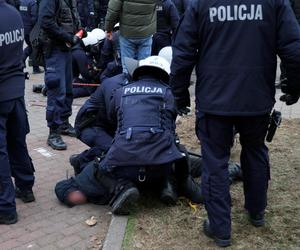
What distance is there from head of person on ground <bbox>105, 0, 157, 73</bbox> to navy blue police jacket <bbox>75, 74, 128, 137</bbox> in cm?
261

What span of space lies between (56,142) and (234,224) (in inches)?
110

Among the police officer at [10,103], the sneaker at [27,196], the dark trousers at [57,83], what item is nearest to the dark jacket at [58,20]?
the dark trousers at [57,83]

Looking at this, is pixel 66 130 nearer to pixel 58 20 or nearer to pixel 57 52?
pixel 57 52

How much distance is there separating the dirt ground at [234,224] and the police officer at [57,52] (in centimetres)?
217

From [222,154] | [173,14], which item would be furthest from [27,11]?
[222,154]

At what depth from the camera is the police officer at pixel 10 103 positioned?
4.29m

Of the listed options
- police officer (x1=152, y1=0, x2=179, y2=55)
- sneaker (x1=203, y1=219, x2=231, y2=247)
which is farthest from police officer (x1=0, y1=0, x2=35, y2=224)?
police officer (x1=152, y1=0, x2=179, y2=55)

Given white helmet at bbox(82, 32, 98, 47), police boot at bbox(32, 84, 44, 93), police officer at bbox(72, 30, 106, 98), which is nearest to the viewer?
police officer at bbox(72, 30, 106, 98)

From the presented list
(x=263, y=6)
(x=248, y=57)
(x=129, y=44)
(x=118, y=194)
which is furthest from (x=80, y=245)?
(x=129, y=44)

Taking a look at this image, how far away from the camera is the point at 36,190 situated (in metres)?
5.07

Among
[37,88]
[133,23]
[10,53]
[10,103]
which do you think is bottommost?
[37,88]

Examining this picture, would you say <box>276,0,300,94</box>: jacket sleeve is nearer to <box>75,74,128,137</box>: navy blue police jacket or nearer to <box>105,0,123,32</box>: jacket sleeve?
<box>75,74,128,137</box>: navy blue police jacket

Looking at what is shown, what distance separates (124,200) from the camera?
13.9 feet

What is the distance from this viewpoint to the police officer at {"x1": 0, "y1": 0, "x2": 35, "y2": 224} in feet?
14.1
